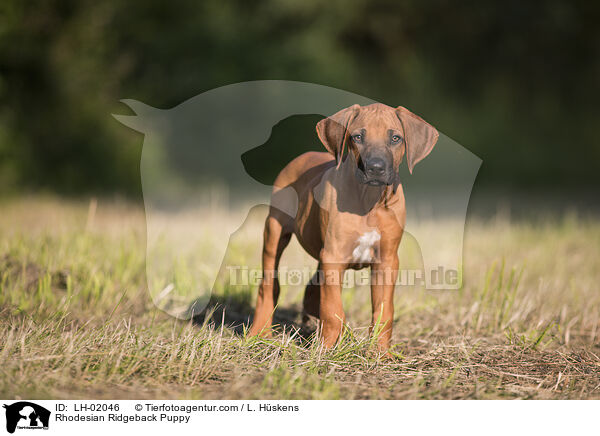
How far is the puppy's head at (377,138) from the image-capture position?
2.88 meters

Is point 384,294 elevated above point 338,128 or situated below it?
below

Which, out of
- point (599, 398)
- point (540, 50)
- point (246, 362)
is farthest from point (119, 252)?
point (540, 50)

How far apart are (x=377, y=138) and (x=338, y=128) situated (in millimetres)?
236

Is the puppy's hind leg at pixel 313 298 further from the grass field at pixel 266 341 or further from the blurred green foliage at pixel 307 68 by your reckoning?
the blurred green foliage at pixel 307 68

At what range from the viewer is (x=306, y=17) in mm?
13414

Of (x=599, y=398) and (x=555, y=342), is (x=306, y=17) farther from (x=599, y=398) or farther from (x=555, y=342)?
(x=599, y=398)

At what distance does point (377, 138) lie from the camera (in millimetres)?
2945

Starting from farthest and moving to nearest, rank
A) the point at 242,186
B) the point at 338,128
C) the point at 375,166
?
the point at 242,186 < the point at 338,128 < the point at 375,166

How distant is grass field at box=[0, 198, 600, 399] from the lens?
2.81m

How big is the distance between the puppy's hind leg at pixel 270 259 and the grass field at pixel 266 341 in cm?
21

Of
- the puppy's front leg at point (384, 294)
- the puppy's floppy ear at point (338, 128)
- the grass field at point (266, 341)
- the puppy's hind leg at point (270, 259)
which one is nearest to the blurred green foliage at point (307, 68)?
the grass field at point (266, 341)

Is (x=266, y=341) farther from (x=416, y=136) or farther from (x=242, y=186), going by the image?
(x=242, y=186)

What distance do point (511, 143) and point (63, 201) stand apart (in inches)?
425
